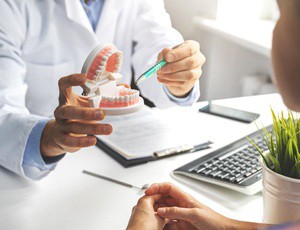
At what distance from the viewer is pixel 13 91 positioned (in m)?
0.78

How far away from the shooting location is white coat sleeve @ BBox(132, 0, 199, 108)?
100 centimetres

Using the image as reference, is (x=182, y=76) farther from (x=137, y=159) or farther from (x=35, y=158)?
(x=35, y=158)

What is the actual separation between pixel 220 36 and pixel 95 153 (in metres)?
0.84

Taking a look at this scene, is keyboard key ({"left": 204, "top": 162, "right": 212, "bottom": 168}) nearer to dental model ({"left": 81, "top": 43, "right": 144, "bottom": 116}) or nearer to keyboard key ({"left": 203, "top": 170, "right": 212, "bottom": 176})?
keyboard key ({"left": 203, "top": 170, "right": 212, "bottom": 176})

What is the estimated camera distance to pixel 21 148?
0.71m

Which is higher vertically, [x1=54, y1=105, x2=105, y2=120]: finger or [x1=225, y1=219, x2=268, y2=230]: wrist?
[x1=54, y1=105, x2=105, y2=120]: finger

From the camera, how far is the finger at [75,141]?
2.01ft

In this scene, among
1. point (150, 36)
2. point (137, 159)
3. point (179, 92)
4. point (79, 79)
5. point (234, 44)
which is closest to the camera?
point (79, 79)

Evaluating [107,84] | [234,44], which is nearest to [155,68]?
[107,84]

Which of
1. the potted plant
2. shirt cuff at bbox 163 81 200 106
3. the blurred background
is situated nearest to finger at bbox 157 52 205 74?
shirt cuff at bbox 163 81 200 106

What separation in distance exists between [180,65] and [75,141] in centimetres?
22

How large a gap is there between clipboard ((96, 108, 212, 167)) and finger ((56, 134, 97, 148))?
0.15 metres

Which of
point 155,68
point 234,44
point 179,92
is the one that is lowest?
point 234,44

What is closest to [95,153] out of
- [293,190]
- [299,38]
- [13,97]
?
[13,97]
